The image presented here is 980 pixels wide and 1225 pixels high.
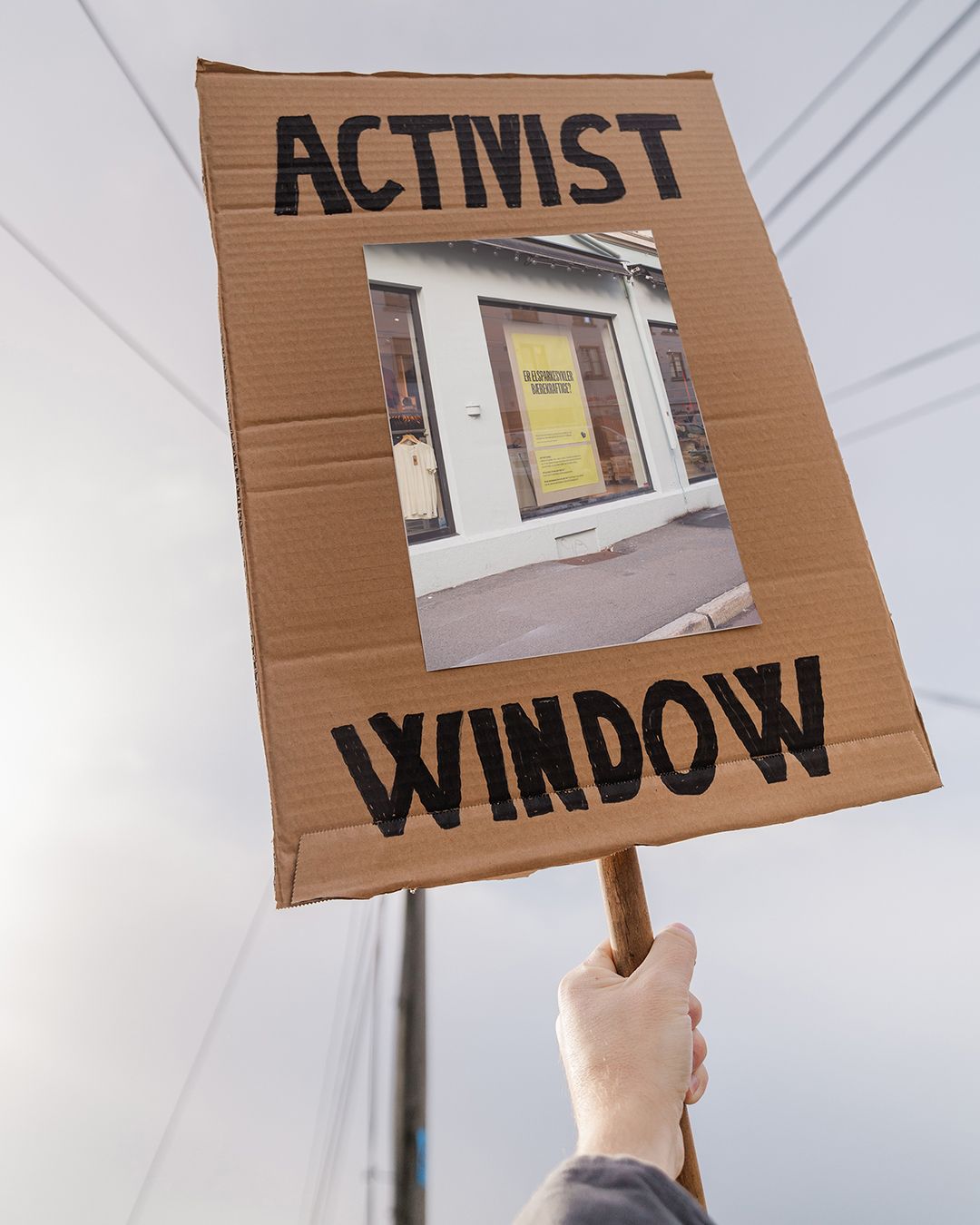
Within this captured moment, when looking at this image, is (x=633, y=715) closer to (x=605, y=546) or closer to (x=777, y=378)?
(x=605, y=546)

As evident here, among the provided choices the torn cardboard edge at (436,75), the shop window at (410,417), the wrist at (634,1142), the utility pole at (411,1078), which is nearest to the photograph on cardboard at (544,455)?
the shop window at (410,417)

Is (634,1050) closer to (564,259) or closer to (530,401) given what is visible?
(530,401)

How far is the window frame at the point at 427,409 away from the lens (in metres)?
0.51

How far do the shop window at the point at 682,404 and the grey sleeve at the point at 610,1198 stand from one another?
44cm

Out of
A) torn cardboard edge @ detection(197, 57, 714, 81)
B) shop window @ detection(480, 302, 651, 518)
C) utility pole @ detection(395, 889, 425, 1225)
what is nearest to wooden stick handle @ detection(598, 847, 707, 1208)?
shop window @ detection(480, 302, 651, 518)

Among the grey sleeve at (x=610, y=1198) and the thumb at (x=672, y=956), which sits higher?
the thumb at (x=672, y=956)

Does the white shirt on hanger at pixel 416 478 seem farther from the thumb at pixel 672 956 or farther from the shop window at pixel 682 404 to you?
the thumb at pixel 672 956

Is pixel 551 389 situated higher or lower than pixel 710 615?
higher

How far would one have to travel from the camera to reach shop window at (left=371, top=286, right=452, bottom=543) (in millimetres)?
507

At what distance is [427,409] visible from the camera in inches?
20.9

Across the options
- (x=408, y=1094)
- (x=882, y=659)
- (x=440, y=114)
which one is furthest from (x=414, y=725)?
(x=408, y=1094)

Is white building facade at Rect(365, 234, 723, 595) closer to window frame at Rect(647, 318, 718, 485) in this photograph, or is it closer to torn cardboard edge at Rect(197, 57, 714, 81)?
window frame at Rect(647, 318, 718, 485)

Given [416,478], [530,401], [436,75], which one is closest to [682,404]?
[530,401]

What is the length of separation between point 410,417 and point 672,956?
0.44 meters
